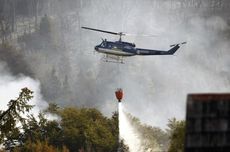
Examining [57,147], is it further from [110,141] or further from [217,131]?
[217,131]

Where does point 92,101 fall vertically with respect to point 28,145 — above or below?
above

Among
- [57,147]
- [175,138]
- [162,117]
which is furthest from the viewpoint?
[162,117]

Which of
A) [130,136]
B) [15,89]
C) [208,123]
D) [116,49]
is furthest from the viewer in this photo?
[15,89]

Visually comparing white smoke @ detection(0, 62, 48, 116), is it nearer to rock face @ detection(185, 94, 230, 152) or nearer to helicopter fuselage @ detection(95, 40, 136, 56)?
helicopter fuselage @ detection(95, 40, 136, 56)

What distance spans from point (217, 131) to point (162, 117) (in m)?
158

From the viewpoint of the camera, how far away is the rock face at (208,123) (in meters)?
18.4

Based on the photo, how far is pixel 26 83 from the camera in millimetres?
195250

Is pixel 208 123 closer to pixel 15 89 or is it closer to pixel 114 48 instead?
pixel 114 48

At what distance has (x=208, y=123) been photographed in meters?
18.5

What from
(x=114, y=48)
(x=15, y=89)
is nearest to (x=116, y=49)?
(x=114, y=48)

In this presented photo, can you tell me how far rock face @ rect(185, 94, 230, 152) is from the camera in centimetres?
1836

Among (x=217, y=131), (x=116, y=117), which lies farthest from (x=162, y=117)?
(x=217, y=131)

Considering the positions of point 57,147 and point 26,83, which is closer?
point 57,147

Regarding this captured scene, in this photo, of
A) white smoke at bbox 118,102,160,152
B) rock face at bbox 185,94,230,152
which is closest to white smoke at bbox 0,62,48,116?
white smoke at bbox 118,102,160,152
